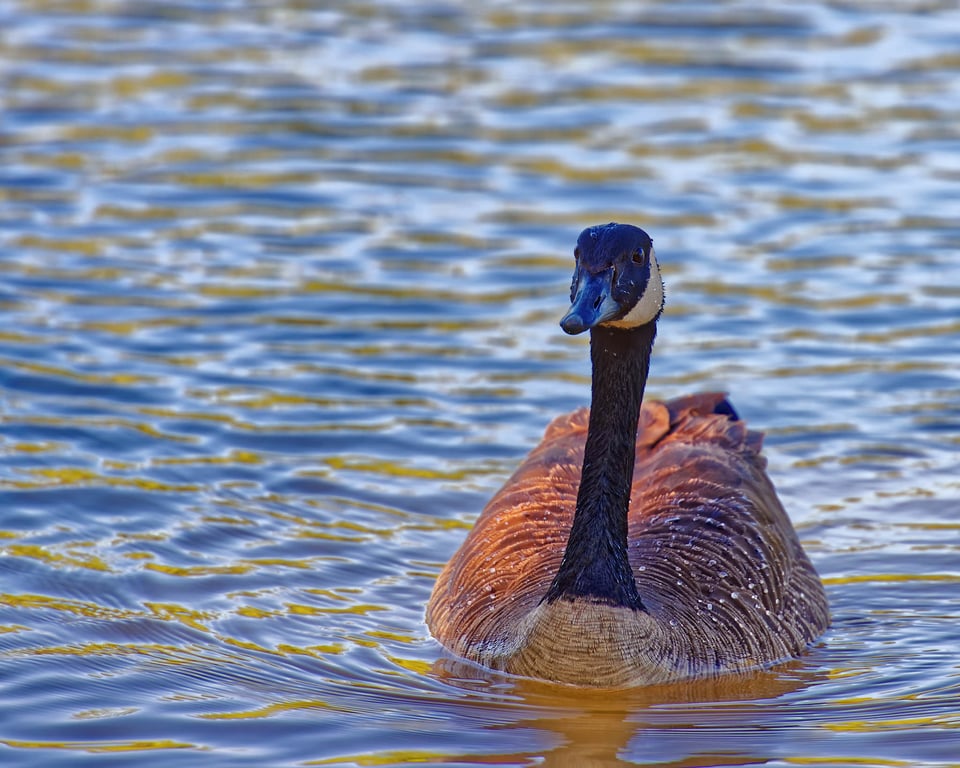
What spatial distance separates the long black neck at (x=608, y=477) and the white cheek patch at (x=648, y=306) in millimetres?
81

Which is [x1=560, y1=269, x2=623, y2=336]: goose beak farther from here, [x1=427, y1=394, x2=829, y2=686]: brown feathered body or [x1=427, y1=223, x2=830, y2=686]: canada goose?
[x1=427, y1=394, x2=829, y2=686]: brown feathered body

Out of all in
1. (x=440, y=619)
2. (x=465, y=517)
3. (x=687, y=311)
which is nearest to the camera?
(x=440, y=619)

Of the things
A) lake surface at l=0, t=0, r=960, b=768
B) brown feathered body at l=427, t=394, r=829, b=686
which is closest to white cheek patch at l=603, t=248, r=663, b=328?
brown feathered body at l=427, t=394, r=829, b=686

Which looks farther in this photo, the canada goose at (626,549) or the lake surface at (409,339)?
the lake surface at (409,339)

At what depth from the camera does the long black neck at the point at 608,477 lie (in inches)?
335

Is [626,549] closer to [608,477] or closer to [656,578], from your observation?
[608,477]

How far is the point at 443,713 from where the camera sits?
8398 millimetres

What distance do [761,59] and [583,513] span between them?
12327mm

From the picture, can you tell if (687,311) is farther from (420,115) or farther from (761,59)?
(761,59)

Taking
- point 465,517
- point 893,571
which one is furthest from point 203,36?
point 893,571

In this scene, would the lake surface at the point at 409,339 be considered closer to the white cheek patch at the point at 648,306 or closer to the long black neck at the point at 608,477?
the long black neck at the point at 608,477

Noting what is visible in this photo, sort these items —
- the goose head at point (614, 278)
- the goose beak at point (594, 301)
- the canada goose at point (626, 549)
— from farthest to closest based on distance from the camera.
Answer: the canada goose at point (626, 549)
the goose head at point (614, 278)
the goose beak at point (594, 301)

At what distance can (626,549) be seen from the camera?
868 cm

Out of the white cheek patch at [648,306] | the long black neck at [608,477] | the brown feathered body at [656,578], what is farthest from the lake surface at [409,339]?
the white cheek patch at [648,306]
